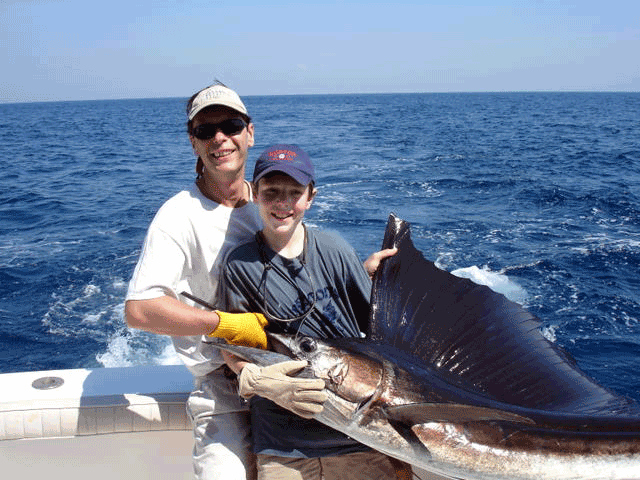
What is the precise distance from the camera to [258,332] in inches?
73.8

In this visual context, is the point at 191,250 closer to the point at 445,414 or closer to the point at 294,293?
the point at 294,293

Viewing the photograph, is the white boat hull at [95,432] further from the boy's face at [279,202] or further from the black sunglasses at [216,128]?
the black sunglasses at [216,128]

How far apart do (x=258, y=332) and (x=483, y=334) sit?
0.78 metres

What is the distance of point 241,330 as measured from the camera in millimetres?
1849

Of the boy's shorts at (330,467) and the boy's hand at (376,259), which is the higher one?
the boy's hand at (376,259)

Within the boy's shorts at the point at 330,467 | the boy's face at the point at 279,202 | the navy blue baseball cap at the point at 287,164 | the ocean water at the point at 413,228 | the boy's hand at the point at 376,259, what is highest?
the navy blue baseball cap at the point at 287,164

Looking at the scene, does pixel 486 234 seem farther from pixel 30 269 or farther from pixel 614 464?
pixel 614 464

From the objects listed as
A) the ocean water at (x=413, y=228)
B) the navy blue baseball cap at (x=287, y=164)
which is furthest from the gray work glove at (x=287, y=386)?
the ocean water at (x=413, y=228)

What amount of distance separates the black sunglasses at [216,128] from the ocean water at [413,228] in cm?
357

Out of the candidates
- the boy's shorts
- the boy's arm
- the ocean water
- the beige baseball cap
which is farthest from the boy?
the ocean water

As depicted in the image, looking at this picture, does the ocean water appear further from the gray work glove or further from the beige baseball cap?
the gray work glove

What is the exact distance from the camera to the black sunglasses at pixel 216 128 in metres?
2.06

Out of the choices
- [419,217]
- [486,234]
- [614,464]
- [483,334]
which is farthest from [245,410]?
[419,217]

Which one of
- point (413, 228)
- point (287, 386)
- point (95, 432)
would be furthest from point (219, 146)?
point (413, 228)
